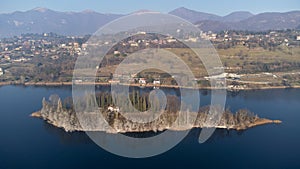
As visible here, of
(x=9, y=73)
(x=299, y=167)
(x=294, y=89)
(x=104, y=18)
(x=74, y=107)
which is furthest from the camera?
(x=104, y=18)

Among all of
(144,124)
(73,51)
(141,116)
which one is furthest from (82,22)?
(144,124)

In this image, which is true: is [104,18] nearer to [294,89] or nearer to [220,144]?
[294,89]

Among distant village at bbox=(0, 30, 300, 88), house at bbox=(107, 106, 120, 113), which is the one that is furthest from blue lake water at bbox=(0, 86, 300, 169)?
distant village at bbox=(0, 30, 300, 88)

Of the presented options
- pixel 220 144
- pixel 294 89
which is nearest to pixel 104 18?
pixel 294 89

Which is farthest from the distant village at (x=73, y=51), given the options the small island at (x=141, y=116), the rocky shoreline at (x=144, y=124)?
the rocky shoreline at (x=144, y=124)

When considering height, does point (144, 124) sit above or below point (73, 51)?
below

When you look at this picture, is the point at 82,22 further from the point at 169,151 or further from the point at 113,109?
the point at 169,151

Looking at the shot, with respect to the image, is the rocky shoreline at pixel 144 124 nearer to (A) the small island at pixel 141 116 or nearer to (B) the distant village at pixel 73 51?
(A) the small island at pixel 141 116
